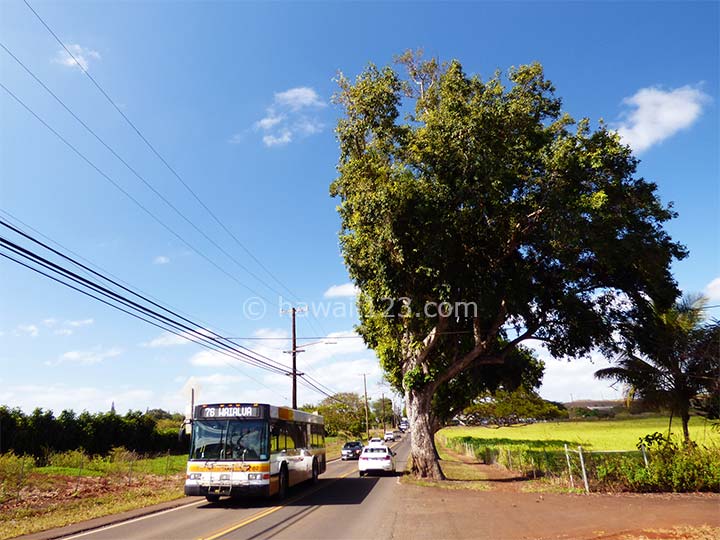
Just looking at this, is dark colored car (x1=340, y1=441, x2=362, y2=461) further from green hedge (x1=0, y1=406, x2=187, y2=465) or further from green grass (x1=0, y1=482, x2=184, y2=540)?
green grass (x1=0, y1=482, x2=184, y2=540)

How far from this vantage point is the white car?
23.9 metres

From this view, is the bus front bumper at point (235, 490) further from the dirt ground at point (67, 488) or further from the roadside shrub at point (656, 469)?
the roadside shrub at point (656, 469)

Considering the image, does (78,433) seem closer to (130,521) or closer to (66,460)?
(66,460)

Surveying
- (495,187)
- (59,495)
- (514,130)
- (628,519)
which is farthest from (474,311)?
(59,495)

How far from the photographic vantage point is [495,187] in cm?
1603

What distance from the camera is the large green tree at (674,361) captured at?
17438 mm

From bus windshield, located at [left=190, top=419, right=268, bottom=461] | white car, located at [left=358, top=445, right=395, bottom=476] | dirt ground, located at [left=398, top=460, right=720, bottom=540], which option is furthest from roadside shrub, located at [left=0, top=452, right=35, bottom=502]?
white car, located at [left=358, top=445, right=395, bottom=476]

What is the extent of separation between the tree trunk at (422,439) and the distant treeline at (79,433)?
22058 millimetres

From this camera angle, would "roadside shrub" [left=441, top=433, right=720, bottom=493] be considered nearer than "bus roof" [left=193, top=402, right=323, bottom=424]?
Yes

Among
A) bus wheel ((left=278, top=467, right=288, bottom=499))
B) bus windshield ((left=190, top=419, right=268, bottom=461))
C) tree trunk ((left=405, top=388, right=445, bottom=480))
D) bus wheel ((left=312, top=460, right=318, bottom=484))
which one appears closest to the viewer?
bus windshield ((left=190, top=419, right=268, bottom=461))

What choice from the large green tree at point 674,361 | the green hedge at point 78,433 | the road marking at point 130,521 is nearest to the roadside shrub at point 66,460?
the green hedge at point 78,433

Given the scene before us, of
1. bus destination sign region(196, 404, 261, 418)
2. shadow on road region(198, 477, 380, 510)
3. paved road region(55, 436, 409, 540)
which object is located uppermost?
bus destination sign region(196, 404, 261, 418)

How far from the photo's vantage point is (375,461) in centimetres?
2400

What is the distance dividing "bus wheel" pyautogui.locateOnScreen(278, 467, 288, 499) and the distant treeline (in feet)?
74.1
